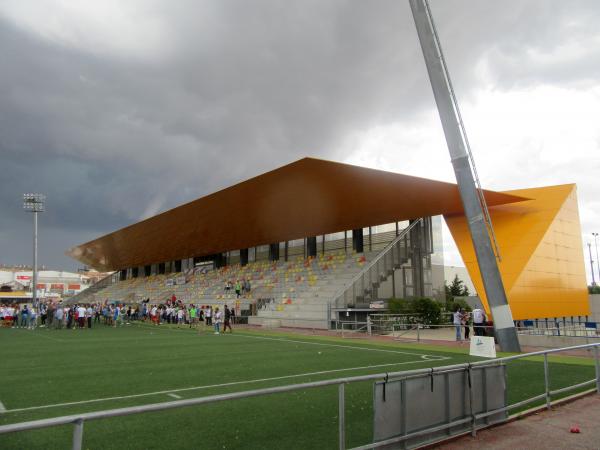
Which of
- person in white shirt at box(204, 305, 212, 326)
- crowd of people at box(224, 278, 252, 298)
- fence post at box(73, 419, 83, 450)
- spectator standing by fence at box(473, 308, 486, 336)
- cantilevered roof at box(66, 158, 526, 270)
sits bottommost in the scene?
person in white shirt at box(204, 305, 212, 326)

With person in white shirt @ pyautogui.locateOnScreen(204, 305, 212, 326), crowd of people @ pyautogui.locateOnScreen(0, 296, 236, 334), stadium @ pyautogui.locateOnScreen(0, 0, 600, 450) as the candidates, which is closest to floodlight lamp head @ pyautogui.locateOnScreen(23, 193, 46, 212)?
stadium @ pyautogui.locateOnScreen(0, 0, 600, 450)

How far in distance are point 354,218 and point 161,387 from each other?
76.5 feet

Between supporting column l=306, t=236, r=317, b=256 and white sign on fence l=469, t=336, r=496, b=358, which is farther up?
supporting column l=306, t=236, r=317, b=256

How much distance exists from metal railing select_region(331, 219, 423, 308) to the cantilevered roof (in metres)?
1.66

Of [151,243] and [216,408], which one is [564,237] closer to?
[216,408]

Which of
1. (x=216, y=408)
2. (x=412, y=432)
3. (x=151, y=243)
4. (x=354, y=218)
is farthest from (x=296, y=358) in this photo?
(x=151, y=243)

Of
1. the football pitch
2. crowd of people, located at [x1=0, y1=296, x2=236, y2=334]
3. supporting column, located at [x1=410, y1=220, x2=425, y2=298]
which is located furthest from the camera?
supporting column, located at [x1=410, y1=220, x2=425, y2=298]

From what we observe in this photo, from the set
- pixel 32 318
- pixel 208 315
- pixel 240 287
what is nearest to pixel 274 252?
pixel 240 287

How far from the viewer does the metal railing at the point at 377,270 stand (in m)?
27.3

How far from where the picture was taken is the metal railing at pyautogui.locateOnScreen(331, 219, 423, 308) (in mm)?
27297

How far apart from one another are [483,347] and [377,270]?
15.2 m

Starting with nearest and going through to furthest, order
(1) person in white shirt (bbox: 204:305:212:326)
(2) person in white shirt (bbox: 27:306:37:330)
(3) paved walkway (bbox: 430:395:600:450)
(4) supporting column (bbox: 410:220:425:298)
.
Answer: (3) paved walkway (bbox: 430:395:600:450)
(2) person in white shirt (bbox: 27:306:37:330)
(4) supporting column (bbox: 410:220:425:298)
(1) person in white shirt (bbox: 204:305:212:326)

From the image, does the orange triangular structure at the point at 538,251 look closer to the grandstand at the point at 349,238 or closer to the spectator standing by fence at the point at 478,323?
the grandstand at the point at 349,238

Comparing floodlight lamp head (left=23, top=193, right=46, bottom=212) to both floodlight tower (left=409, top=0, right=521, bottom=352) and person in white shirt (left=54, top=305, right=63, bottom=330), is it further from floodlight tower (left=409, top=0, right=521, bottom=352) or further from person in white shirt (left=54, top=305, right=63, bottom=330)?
floodlight tower (left=409, top=0, right=521, bottom=352)
